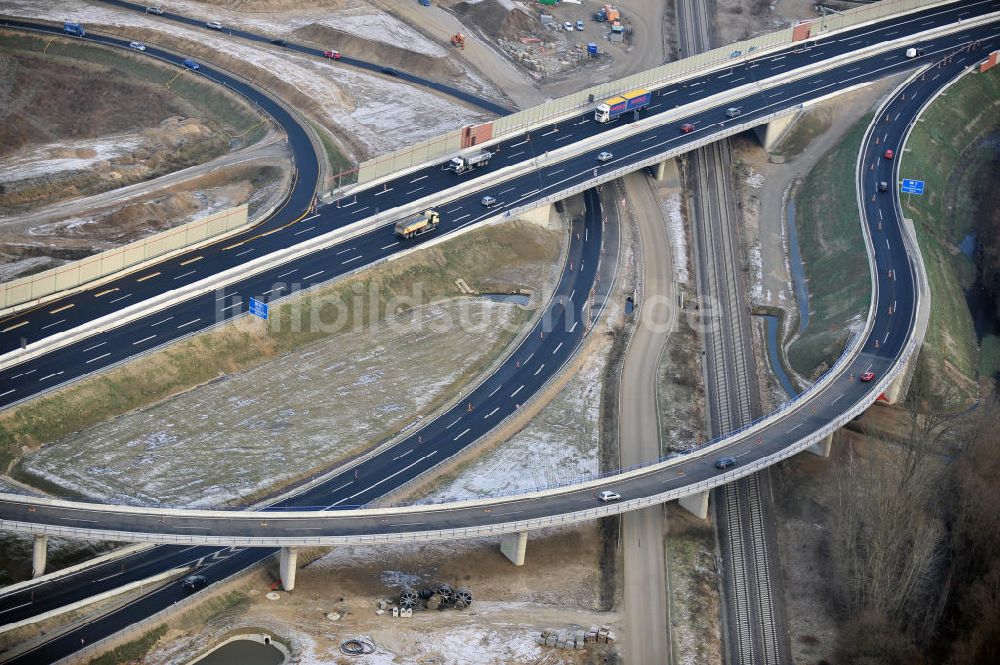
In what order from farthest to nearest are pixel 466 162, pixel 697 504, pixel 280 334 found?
pixel 466 162 < pixel 280 334 < pixel 697 504

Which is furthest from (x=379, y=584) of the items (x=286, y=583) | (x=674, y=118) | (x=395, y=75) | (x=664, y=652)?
(x=395, y=75)

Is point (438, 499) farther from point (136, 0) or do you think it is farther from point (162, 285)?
point (136, 0)

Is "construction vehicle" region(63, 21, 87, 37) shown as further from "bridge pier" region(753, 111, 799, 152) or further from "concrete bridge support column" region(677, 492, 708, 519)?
"concrete bridge support column" region(677, 492, 708, 519)

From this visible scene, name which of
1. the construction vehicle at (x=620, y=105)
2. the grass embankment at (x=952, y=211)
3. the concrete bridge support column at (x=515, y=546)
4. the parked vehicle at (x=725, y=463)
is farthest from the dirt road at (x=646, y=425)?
the grass embankment at (x=952, y=211)

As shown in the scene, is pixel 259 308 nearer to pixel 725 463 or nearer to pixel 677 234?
pixel 725 463

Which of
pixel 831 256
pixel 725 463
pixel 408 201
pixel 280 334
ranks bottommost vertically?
pixel 725 463

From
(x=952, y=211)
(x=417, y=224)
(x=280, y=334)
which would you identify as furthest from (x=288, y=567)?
(x=952, y=211)
